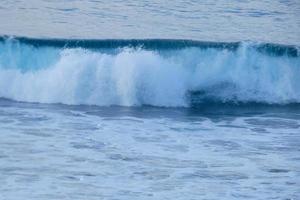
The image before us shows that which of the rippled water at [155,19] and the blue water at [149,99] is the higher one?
the rippled water at [155,19]

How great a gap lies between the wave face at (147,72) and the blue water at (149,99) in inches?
0.9

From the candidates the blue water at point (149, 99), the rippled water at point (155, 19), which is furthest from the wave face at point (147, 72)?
the rippled water at point (155, 19)

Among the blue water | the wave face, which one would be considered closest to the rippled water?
the blue water

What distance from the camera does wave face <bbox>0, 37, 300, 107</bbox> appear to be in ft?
51.8

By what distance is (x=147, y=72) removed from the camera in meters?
16.2

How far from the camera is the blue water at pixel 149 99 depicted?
1023 centimetres

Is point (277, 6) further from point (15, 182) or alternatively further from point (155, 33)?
point (15, 182)

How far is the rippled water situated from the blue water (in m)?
0.04

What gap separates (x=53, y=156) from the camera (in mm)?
11125

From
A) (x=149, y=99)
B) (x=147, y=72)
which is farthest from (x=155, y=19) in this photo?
(x=149, y=99)

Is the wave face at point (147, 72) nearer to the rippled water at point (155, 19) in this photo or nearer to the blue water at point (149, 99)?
the blue water at point (149, 99)

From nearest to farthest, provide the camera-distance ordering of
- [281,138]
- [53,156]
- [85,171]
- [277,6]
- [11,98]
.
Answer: [85,171]
[53,156]
[281,138]
[11,98]
[277,6]

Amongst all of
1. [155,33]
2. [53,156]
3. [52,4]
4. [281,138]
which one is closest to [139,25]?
[155,33]

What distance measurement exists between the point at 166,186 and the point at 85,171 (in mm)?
964
